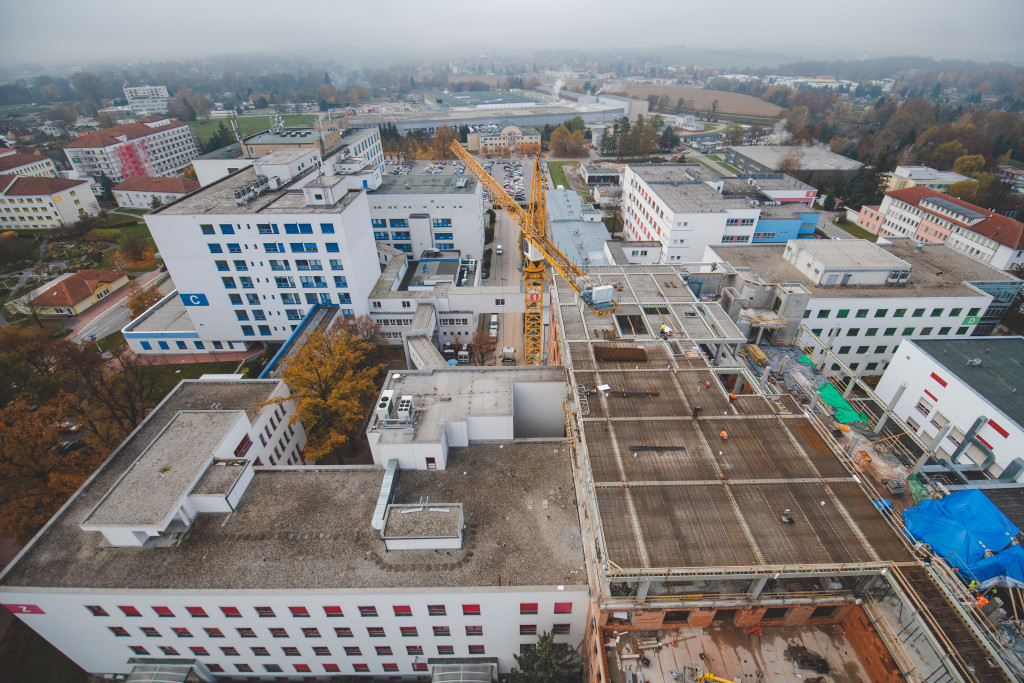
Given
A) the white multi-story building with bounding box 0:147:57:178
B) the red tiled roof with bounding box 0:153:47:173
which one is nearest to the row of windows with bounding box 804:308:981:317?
the white multi-story building with bounding box 0:147:57:178

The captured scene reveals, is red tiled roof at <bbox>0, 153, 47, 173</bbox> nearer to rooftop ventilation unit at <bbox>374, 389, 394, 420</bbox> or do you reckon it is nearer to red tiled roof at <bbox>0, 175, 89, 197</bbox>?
red tiled roof at <bbox>0, 175, 89, 197</bbox>

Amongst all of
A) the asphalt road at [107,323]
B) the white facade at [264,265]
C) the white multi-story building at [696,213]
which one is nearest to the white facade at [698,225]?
the white multi-story building at [696,213]

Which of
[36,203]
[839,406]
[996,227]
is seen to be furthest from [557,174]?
[36,203]

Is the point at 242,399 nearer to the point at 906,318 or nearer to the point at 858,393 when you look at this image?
the point at 858,393

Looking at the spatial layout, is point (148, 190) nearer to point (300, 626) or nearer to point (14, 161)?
point (14, 161)

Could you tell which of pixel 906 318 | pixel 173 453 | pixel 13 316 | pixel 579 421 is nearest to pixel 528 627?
pixel 579 421

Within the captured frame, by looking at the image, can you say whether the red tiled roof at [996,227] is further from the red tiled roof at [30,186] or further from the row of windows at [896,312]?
the red tiled roof at [30,186]
